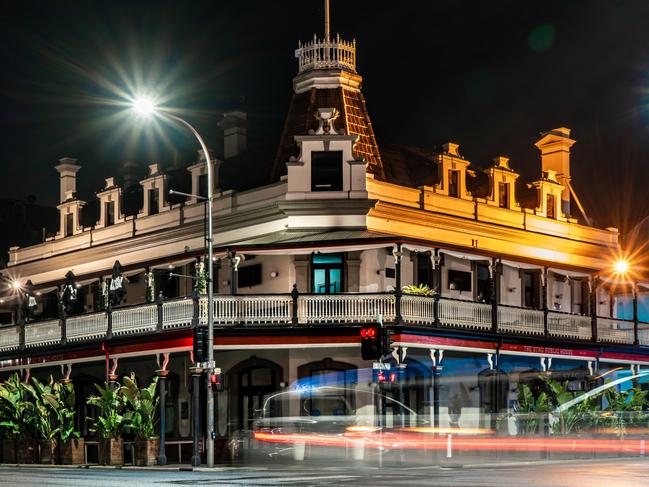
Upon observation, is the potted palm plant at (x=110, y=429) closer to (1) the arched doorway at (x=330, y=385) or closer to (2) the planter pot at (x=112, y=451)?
(2) the planter pot at (x=112, y=451)

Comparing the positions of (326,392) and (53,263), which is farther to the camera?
(53,263)

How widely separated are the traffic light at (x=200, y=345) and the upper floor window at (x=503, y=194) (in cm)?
1629

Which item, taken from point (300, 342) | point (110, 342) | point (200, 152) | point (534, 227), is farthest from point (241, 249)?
point (534, 227)

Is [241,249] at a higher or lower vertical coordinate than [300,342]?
higher

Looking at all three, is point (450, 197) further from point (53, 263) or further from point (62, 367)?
point (53, 263)

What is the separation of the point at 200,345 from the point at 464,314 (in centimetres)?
945

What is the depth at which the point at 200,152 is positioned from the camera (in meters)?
47.3

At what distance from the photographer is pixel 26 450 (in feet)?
137

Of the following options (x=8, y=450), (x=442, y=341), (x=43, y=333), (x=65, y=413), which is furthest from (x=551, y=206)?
(x=8, y=450)

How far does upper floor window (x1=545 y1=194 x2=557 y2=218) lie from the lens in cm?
4876

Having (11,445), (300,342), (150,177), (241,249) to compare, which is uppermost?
(150,177)

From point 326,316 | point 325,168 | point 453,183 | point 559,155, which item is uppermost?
point 559,155

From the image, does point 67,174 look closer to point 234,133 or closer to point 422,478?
point 234,133

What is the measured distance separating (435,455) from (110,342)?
1286 centimetres
